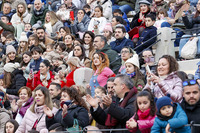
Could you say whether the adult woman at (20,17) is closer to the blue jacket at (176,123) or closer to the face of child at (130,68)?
the face of child at (130,68)

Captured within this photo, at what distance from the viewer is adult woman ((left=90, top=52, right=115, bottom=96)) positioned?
1245 cm

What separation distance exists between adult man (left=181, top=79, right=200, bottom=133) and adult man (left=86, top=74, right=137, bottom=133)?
42.7 inches

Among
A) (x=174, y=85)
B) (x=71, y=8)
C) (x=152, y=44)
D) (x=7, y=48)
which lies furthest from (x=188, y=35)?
(x=71, y=8)

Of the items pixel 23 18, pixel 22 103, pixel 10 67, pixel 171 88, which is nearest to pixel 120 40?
pixel 22 103

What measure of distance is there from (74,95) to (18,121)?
8.64 ft

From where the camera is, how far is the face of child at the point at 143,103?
883cm

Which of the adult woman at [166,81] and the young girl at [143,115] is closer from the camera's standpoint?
the young girl at [143,115]

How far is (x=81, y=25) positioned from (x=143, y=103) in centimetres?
967

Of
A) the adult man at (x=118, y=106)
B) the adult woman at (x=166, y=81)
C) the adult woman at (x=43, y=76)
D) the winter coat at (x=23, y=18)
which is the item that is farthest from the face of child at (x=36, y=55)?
the adult woman at (x=166, y=81)

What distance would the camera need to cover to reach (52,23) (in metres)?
19.1

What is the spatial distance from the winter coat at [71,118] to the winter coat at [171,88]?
1.32 m

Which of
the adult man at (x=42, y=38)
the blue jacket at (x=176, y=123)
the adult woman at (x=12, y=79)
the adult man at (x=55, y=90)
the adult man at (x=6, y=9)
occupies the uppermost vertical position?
the adult man at (x=6, y=9)

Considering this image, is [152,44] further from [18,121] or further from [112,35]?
[18,121]

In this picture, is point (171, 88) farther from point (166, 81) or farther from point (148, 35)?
point (148, 35)
